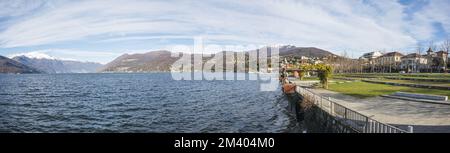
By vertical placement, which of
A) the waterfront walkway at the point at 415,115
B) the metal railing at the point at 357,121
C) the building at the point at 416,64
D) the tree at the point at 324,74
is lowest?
the waterfront walkway at the point at 415,115

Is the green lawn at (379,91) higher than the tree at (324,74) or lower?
lower

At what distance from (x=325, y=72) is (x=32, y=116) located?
1214 inches

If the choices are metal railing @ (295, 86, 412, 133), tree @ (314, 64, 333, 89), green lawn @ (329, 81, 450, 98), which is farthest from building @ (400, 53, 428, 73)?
metal railing @ (295, 86, 412, 133)

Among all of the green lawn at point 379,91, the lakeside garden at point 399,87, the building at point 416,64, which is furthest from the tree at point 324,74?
the building at point 416,64

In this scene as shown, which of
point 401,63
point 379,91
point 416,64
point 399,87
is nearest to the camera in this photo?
point 379,91

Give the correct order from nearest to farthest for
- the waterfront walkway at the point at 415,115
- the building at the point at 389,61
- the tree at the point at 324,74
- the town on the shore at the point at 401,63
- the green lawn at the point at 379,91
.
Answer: the waterfront walkway at the point at 415,115, the green lawn at the point at 379,91, the tree at the point at 324,74, the town on the shore at the point at 401,63, the building at the point at 389,61

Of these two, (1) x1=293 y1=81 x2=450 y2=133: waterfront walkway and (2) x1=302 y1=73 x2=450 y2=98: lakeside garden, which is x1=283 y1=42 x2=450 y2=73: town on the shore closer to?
(2) x1=302 y1=73 x2=450 y2=98: lakeside garden

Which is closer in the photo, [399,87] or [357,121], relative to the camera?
[357,121]

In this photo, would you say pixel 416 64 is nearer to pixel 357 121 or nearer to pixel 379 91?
pixel 379 91

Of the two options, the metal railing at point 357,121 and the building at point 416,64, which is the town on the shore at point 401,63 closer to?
the building at point 416,64

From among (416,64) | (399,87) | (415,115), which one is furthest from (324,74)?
(416,64)
